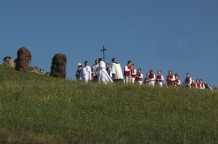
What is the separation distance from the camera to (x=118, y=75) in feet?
155

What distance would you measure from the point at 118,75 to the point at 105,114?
18249mm

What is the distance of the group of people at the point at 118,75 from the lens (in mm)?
43781

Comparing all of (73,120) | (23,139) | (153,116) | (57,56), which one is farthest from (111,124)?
(57,56)

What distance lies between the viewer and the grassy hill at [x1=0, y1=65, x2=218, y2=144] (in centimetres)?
2355

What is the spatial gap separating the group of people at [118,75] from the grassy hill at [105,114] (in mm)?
6190

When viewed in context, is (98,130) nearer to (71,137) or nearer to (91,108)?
(71,137)

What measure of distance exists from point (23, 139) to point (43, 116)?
15.5 ft

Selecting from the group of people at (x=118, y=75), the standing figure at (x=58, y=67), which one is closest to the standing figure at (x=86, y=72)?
the group of people at (x=118, y=75)

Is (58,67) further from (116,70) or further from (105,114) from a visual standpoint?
(105,114)

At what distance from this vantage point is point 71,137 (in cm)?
2281

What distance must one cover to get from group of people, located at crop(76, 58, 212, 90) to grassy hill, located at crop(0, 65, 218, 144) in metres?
6.19

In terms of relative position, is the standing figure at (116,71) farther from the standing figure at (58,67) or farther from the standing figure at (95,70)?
the standing figure at (58,67)

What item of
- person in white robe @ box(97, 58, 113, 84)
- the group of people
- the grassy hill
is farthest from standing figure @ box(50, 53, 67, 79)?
the grassy hill

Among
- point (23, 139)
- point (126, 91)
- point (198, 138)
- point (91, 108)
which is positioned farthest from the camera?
point (126, 91)
